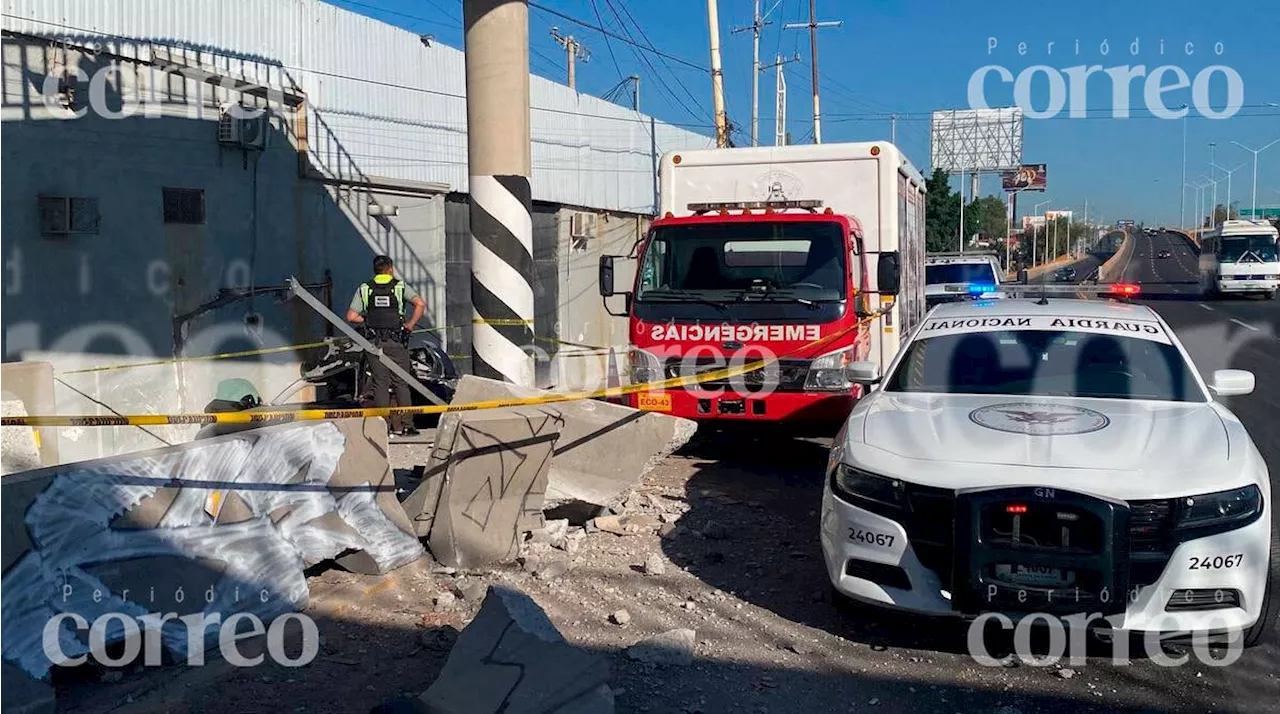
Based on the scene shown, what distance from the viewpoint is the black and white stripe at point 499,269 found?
337 inches

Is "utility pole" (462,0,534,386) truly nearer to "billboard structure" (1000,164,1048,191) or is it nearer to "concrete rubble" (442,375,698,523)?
"concrete rubble" (442,375,698,523)

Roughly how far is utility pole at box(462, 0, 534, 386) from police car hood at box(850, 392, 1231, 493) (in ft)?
11.8

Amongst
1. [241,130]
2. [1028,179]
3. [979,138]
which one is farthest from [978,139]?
[241,130]

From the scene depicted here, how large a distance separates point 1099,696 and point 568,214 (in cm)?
1688

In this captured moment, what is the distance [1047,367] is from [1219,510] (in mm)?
1869

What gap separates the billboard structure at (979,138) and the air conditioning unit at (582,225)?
186 ft

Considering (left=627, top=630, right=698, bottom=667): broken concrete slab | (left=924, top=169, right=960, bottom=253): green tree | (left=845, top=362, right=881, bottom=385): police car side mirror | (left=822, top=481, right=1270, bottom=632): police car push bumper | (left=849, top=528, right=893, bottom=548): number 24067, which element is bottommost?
(left=627, top=630, right=698, bottom=667): broken concrete slab

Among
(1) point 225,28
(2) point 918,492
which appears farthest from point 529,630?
(1) point 225,28

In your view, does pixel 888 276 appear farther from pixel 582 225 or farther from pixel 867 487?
pixel 582 225

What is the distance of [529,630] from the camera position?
167 inches

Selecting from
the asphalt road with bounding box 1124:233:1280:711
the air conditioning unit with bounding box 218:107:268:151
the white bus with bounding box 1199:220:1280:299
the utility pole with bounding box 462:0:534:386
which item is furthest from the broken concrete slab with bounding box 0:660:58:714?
the white bus with bounding box 1199:220:1280:299

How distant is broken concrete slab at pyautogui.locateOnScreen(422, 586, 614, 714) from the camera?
395cm

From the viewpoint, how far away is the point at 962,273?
21.4 metres

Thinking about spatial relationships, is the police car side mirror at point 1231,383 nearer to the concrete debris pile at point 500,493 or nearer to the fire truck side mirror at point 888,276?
the fire truck side mirror at point 888,276
